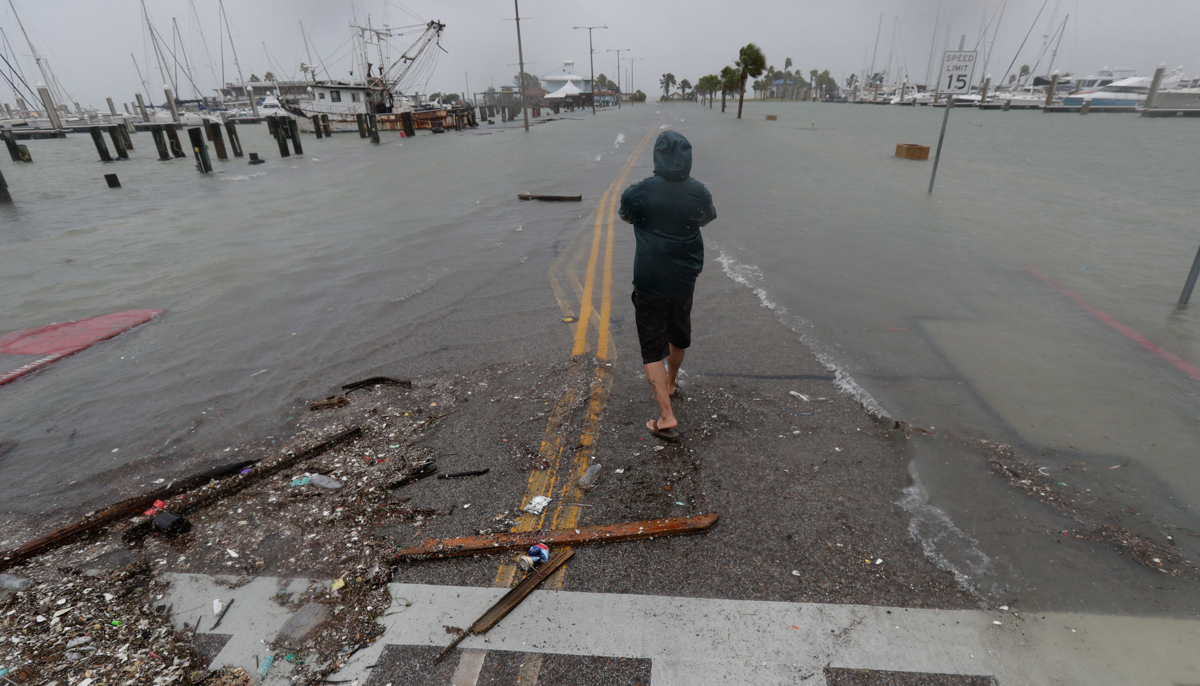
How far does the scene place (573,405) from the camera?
438 centimetres

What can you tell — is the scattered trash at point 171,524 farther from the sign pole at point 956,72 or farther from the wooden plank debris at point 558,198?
the sign pole at point 956,72

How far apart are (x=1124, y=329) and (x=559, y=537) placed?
262 inches

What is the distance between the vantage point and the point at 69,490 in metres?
3.71

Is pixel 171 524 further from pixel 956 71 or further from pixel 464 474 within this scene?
pixel 956 71

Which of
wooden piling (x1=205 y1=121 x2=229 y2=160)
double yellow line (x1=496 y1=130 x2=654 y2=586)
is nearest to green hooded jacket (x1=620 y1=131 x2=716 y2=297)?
double yellow line (x1=496 y1=130 x2=654 y2=586)

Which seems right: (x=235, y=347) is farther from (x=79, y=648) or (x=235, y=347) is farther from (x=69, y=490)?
(x=79, y=648)

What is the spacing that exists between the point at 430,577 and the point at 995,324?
628 cm

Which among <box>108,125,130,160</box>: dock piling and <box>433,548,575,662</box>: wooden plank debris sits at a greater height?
<box>108,125,130,160</box>: dock piling

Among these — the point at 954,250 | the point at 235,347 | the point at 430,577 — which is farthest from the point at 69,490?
the point at 954,250

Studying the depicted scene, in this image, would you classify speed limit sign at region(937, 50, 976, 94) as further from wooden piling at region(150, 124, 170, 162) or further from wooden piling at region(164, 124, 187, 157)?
wooden piling at region(150, 124, 170, 162)

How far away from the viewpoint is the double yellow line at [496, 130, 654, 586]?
321 centimetres

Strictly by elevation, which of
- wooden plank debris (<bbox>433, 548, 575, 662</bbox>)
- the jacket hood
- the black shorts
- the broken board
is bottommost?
the broken board

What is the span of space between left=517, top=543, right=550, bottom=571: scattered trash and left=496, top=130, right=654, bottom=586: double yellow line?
0.06 metres

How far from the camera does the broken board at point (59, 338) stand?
19.2 feet
